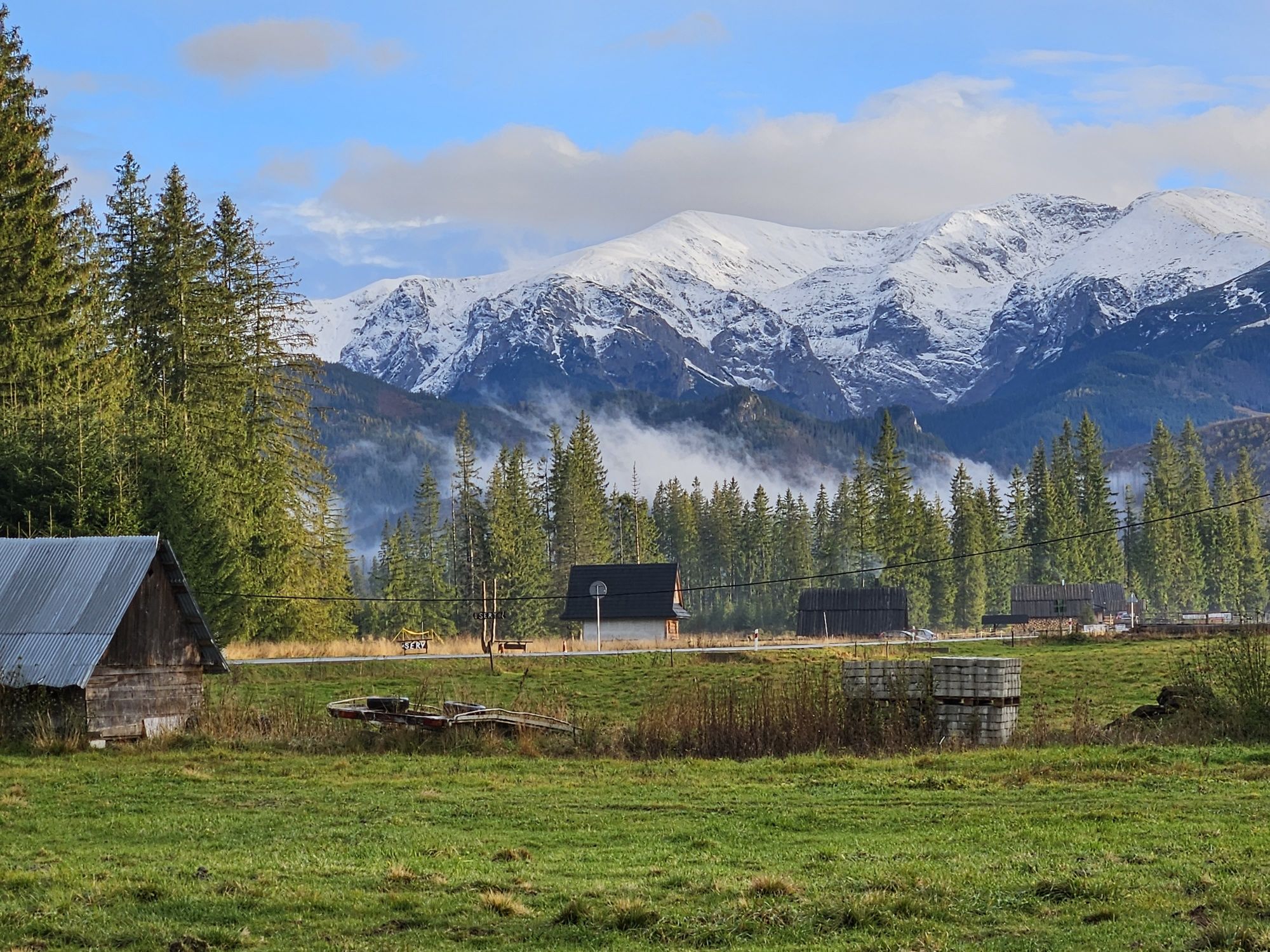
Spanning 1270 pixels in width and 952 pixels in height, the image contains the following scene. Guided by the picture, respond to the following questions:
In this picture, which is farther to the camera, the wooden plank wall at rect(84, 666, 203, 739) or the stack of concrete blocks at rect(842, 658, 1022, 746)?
the wooden plank wall at rect(84, 666, 203, 739)

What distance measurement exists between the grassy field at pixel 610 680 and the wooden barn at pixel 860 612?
47.8 metres

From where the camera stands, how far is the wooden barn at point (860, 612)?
113 metres

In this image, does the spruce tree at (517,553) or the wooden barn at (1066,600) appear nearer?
the spruce tree at (517,553)

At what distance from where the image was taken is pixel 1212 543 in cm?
14862

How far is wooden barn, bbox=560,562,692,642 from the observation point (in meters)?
92.6

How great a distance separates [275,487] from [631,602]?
101 ft

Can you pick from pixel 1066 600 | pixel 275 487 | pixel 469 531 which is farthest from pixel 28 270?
pixel 1066 600

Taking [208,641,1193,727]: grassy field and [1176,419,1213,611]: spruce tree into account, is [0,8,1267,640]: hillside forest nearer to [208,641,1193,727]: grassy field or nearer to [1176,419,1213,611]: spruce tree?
[1176,419,1213,611]: spruce tree

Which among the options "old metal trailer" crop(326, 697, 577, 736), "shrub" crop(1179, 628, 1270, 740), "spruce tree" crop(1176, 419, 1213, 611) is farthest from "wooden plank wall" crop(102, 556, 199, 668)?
"spruce tree" crop(1176, 419, 1213, 611)

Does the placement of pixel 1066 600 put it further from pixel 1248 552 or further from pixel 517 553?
pixel 517 553

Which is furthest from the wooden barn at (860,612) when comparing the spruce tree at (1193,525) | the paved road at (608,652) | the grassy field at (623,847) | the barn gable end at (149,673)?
the grassy field at (623,847)

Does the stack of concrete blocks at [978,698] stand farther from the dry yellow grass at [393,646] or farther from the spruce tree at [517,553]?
the spruce tree at [517,553]

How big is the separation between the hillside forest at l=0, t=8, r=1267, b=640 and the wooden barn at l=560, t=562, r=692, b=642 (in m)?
6.73

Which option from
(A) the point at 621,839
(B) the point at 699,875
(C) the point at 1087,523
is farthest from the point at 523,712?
(C) the point at 1087,523
